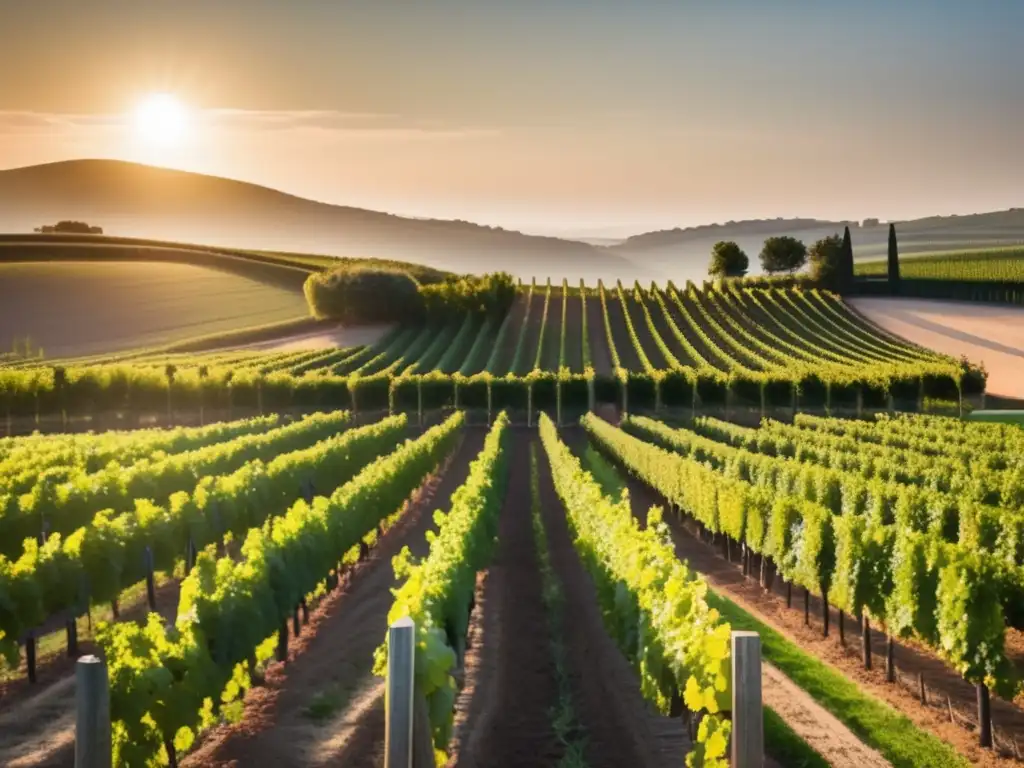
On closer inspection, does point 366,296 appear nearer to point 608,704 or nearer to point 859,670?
point 859,670

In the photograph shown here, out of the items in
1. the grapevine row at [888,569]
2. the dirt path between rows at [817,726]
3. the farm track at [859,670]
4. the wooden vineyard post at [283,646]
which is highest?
the grapevine row at [888,569]

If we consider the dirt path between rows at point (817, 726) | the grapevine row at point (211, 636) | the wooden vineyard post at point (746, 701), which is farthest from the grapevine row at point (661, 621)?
the grapevine row at point (211, 636)

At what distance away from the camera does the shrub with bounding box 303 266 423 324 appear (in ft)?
358

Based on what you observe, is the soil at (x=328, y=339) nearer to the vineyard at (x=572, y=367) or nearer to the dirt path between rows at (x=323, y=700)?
the vineyard at (x=572, y=367)

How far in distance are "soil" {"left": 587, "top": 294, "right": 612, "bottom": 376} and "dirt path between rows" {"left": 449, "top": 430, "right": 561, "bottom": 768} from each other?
5463 cm

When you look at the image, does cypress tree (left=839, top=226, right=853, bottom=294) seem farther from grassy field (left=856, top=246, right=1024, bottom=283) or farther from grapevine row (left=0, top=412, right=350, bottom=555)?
grapevine row (left=0, top=412, right=350, bottom=555)

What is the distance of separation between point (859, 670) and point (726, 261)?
12955cm

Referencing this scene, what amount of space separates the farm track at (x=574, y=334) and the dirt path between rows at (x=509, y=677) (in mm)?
60976

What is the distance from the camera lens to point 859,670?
19406 mm

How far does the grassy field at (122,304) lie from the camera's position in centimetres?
10925

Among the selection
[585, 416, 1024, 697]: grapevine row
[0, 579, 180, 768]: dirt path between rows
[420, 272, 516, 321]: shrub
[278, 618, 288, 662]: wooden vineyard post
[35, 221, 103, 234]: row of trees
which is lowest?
[0, 579, 180, 768]: dirt path between rows

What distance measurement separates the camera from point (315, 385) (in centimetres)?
7062

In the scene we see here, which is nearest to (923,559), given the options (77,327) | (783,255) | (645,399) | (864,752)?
(864,752)

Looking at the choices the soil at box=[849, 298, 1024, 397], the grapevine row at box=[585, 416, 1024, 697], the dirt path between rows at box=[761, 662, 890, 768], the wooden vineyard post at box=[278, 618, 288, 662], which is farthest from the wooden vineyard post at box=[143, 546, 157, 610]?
the soil at box=[849, 298, 1024, 397]
